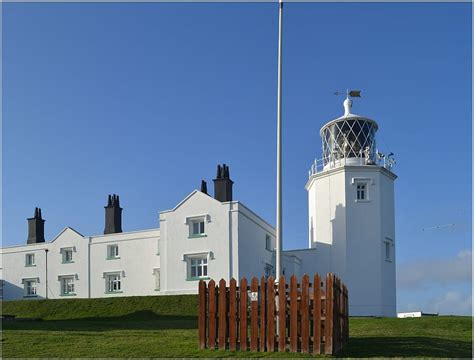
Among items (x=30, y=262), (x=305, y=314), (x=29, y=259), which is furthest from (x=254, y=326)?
(x=29, y=259)

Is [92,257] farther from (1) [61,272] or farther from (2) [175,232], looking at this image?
(2) [175,232]

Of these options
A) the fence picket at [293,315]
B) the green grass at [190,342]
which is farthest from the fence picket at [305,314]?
the green grass at [190,342]

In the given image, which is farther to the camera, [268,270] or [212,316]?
[268,270]

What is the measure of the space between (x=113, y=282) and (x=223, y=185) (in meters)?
12.4

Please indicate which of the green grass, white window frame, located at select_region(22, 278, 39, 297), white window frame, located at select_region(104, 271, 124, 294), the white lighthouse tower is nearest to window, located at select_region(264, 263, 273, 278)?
the white lighthouse tower

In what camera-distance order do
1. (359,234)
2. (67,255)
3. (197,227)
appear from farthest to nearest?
(67,255), (197,227), (359,234)

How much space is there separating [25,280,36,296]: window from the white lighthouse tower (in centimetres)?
2314

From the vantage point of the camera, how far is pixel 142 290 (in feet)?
143

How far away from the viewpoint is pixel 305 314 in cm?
1436

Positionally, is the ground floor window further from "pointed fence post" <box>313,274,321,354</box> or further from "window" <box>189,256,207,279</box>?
"pointed fence post" <box>313,274,321,354</box>

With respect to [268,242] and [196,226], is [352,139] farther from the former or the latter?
[196,226]

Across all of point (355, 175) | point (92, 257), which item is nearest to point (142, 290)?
point (92, 257)

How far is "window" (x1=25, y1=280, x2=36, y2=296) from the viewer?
160 ft

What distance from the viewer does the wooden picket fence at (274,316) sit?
1417 cm
